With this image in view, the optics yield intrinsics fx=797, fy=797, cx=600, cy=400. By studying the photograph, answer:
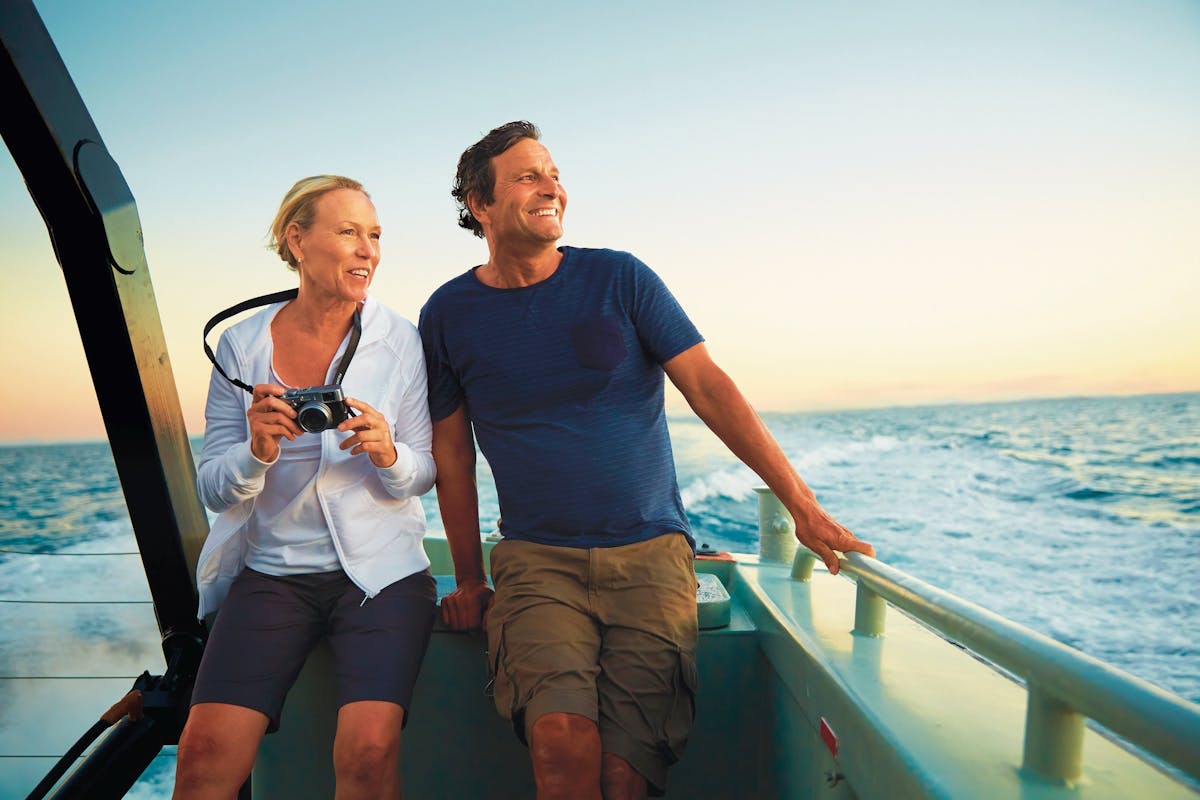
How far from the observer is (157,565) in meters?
1.80

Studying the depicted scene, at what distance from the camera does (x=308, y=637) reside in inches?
58.6

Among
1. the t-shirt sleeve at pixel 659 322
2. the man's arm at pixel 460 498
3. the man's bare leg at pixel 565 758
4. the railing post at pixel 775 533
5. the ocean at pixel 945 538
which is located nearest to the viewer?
the man's bare leg at pixel 565 758

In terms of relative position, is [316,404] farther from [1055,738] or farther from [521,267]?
[1055,738]

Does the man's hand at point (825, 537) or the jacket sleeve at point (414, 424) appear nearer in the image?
the man's hand at point (825, 537)

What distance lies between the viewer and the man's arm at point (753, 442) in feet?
4.58

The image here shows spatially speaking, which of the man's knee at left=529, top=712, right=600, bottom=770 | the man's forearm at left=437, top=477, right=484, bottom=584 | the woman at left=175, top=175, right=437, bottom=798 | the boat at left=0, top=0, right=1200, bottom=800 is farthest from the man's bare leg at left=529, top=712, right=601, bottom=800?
the man's forearm at left=437, top=477, right=484, bottom=584

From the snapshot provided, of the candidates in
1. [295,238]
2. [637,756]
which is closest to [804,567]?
[637,756]

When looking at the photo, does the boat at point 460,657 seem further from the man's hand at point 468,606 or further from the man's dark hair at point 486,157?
the man's dark hair at point 486,157

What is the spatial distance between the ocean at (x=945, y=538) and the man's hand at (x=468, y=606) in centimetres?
76

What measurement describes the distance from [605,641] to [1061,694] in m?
0.90

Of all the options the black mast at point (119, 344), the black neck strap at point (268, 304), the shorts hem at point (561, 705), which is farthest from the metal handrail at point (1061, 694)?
the black mast at point (119, 344)

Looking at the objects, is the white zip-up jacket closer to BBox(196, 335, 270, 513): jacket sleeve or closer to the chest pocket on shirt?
BBox(196, 335, 270, 513): jacket sleeve

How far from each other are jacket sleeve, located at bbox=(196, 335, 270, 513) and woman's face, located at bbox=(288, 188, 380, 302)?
9.4 inches

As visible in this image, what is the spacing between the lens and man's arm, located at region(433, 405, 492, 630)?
5.62 feet
